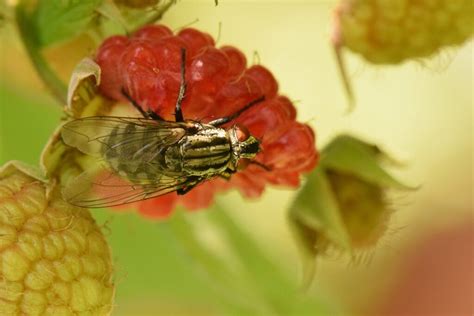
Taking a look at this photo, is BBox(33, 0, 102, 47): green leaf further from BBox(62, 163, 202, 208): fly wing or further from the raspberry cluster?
BBox(62, 163, 202, 208): fly wing

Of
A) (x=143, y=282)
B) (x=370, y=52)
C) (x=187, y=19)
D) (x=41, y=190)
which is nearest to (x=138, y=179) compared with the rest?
(x=41, y=190)

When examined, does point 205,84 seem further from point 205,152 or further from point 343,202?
point 343,202

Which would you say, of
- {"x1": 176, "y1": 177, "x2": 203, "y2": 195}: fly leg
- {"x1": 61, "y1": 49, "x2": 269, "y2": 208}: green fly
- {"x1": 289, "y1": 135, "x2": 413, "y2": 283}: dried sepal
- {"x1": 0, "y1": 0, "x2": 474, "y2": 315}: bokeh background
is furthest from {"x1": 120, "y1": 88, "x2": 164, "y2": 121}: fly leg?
{"x1": 0, "y1": 0, "x2": 474, "y2": 315}: bokeh background

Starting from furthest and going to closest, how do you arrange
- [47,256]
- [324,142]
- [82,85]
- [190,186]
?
[324,142] → [190,186] → [82,85] → [47,256]

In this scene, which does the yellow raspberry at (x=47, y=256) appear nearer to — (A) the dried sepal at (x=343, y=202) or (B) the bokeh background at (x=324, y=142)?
(A) the dried sepal at (x=343, y=202)

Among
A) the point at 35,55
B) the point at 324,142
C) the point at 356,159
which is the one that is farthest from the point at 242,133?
the point at 324,142

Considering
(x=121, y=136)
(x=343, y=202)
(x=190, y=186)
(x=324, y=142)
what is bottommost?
(x=324, y=142)
